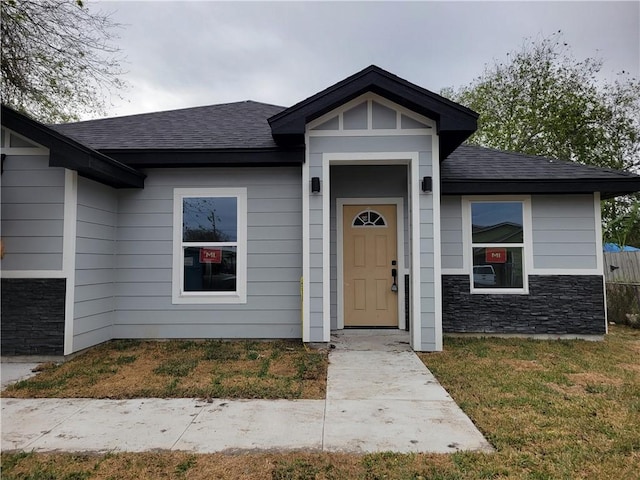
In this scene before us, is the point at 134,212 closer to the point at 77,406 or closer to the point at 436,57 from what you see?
the point at 77,406

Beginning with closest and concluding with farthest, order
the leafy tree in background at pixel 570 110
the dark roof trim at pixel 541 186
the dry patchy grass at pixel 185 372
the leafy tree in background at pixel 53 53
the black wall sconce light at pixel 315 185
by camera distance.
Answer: the dry patchy grass at pixel 185 372
the black wall sconce light at pixel 315 185
the dark roof trim at pixel 541 186
the leafy tree in background at pixel 53 53
the leafy tree in background at pixel 570 110

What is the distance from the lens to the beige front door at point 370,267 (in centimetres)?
667

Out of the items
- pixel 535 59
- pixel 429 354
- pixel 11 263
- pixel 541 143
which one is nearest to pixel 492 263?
pixel 429 354

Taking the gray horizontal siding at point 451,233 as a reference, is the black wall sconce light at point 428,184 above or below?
above

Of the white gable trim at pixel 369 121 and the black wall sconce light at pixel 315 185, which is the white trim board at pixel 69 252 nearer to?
the black wall sconce light at pixel 315 185

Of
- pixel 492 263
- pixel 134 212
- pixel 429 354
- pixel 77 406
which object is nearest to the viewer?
pixel 77 406

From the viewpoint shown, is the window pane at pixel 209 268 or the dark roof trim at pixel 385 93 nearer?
the dark roof trim at pixel 385 93

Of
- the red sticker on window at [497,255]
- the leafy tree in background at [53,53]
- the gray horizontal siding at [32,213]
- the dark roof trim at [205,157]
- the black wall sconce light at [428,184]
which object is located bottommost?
the red sticker on window at [497,255]

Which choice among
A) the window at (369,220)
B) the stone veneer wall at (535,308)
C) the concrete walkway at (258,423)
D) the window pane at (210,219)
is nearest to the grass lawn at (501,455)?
the concrete walkway at (258,423)

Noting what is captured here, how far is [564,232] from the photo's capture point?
6285 mm

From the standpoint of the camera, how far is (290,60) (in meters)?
14.3

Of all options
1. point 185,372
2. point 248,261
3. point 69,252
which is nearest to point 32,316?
point 69,252

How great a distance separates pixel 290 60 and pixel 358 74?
10346 millimetres

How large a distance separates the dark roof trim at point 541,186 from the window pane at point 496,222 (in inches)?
12.1
